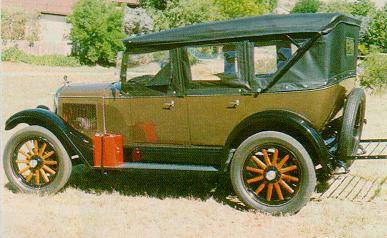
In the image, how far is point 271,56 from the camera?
16.8 feet

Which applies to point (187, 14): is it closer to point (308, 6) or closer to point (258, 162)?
point (258, 162)

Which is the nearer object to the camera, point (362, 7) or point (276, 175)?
point (276, 175)

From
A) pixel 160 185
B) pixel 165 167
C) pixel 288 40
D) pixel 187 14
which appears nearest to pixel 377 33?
pixel 187 14

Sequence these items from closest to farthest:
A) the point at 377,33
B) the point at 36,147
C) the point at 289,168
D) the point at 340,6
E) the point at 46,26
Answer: the point at 289,168 < the point at 36,147 < the point at 377,33 < the point at 46,26 < the point at 340,6

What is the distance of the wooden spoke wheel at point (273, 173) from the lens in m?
4.84

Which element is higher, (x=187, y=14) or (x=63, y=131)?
(x=187, y=14)

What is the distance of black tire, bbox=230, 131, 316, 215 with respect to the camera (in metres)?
4.70

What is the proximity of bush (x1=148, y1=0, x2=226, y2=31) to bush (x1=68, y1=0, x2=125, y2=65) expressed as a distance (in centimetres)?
335

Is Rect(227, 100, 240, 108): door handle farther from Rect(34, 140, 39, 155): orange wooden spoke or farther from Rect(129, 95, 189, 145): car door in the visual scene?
Rect(34, 140, 39, 155): orange wooden spoke

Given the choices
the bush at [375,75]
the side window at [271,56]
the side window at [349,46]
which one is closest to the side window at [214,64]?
the side window at [271,56]

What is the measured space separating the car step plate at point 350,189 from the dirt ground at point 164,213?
4.2 inches

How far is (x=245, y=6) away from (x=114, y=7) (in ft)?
39.2

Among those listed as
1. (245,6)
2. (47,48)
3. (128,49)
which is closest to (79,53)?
(47,48)

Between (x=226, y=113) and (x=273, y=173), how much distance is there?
79 centimetres
